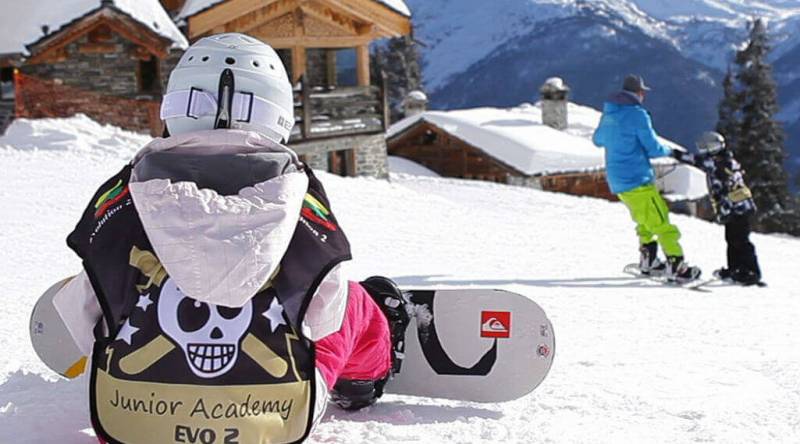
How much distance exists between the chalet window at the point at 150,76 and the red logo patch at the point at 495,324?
624 inches

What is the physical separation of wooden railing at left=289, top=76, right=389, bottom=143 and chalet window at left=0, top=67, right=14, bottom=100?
203 inches

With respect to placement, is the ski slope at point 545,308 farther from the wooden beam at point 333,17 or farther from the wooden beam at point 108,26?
the wooden beam at point 333,17

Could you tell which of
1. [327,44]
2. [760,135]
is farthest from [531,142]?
[760,135]

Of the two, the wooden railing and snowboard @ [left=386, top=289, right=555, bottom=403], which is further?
the wooden railing

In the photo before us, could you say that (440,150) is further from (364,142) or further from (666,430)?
(666,430)

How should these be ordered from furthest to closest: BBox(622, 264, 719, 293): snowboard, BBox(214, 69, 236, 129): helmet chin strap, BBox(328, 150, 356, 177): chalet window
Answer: BBox(328, 150, 356, 177): chalet window → BBox(622, 264, 719, 293): snowboard → BBox(214, 69, 236, 129): helmet chin strap

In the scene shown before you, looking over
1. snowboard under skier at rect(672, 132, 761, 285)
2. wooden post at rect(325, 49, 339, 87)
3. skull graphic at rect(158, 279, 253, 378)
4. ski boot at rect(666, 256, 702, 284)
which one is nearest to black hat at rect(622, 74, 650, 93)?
snowboard under skier at rect(672, 132, 761, 285)

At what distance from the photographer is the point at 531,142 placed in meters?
28.1

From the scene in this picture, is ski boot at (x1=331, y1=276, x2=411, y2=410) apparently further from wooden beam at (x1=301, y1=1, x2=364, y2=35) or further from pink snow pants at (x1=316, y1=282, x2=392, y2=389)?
wooden beam at (x1=301, y1=1, x2=364, y2=35)

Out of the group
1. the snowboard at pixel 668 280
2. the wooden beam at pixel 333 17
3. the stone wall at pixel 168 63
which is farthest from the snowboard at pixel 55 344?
the wooden beam at pixel 333 17

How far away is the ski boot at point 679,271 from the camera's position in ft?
24.5

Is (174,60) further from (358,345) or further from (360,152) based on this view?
(358,345)

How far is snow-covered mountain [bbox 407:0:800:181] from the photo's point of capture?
3506 inches

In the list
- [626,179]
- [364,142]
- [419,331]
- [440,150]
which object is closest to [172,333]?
[419,331]
